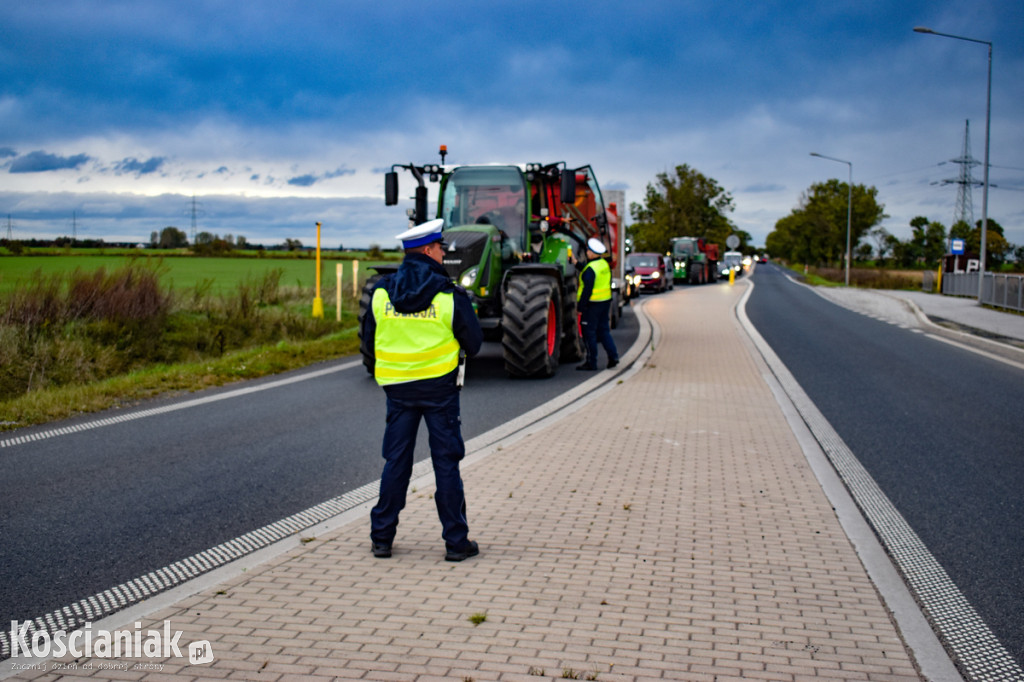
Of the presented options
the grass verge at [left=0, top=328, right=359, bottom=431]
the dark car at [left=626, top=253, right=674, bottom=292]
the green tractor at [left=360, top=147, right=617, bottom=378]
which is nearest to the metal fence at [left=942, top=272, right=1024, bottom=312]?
the dark car at [left=626, top=253, right=674, bottom=292]

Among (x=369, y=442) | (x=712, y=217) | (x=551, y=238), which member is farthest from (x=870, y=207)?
(x=369, y=442)

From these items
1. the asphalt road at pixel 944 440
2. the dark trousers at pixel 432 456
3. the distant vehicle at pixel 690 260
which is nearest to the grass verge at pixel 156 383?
the dark trousers at pixel 432 456

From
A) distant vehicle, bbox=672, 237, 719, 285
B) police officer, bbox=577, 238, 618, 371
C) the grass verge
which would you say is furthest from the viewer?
distant vehicle, bbox=672, 237, 719, 285

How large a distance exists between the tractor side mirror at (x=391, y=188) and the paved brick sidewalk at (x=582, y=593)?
20.6 ft

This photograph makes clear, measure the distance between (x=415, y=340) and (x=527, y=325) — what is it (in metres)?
6.69

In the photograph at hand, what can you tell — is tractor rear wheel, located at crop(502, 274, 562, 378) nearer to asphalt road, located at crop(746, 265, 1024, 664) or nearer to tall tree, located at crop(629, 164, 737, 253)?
asphalt road, located at crop(746, 265, 1024, 664)

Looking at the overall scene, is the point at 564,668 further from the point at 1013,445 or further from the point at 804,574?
the point at 1013,445

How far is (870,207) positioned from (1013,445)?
78.3 metres

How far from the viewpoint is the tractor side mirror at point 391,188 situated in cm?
1226

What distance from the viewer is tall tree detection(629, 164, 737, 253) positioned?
8444 centimetres

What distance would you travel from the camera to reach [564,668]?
3426 mm

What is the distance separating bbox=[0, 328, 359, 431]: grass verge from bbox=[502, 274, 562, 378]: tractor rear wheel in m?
3.71

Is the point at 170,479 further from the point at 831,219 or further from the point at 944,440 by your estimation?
the point at 831,219

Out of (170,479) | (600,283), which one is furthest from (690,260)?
(170,479)
